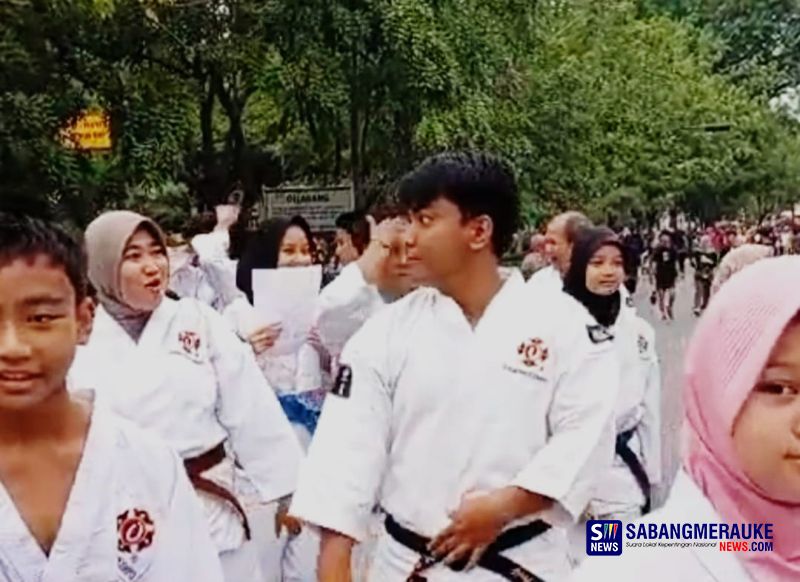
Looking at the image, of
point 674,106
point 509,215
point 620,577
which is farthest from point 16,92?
point 674,106

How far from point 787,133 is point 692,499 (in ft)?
156

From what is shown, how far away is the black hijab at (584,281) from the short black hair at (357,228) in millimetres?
1623

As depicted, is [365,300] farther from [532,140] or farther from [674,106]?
[674,106]

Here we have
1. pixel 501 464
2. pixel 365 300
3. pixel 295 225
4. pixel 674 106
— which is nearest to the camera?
pixel 501 464

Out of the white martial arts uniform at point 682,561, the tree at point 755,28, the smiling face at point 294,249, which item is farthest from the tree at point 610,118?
the white martial arts uniform at point 682,561

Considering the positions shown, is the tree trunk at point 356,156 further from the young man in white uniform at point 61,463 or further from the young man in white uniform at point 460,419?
the young man in white uniform at point 61,463

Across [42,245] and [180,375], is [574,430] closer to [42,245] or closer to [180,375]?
[180,375]

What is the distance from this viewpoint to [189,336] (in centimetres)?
465

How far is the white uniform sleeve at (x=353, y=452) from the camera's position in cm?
382

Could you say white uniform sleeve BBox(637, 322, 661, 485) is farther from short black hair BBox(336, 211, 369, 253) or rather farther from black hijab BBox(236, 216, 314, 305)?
short black hair BBox(336, 211, 369, 253)

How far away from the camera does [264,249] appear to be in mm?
7289

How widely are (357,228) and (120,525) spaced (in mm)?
6547

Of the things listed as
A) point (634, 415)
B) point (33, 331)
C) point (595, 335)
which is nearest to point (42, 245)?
point (33, 331)

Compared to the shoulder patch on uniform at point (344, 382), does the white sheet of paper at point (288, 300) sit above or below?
below
